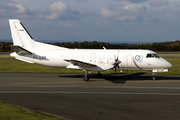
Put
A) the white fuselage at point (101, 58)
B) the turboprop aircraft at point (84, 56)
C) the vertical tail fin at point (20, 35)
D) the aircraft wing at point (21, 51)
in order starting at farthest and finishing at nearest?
1. the vertical tail fin at point (20, 35)
2. the aircraft wing at point (21, 51)
3. the white fuselage at point (101, 58)
4. the turboprop aircraft at point (84, 56)

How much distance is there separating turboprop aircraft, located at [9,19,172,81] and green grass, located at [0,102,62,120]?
9.78m

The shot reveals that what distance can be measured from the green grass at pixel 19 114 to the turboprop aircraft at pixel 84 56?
9782mm

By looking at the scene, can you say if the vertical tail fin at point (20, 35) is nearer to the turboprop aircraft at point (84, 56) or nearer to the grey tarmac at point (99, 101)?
the turboprop aircraft at point (84, 56)

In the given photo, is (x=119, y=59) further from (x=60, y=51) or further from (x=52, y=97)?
(x=52, y=97)

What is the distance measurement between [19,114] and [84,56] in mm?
12721

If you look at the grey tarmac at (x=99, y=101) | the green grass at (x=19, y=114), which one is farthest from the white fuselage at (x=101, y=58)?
the green grass at (x=19, y=114)

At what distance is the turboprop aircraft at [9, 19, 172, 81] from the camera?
67.5ft

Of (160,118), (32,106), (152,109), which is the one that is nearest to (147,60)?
(152,109)

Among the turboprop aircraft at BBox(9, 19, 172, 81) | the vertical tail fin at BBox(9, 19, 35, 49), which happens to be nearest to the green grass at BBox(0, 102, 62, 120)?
the turboprop aircraft at BBox(9, 19, 172, 81)

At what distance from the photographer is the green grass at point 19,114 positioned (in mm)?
9422

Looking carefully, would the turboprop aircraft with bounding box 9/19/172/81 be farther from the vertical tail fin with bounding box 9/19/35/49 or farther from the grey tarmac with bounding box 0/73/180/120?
the grey tarmac with bounding box 0/73/180/120

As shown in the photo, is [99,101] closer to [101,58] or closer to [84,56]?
[101,58]

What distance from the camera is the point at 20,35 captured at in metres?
23.0

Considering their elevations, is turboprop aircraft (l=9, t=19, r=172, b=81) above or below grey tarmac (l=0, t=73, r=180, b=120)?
above
